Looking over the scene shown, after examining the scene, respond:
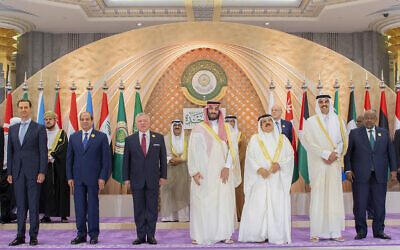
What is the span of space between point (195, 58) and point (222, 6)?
2.22 m

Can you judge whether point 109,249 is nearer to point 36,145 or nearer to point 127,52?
point 36,145

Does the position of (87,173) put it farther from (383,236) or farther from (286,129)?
(383,236)

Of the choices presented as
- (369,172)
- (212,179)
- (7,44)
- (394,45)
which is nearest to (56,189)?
(212,179)

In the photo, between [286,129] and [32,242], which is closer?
[32,242]

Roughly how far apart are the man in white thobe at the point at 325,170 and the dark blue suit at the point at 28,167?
8.72ft

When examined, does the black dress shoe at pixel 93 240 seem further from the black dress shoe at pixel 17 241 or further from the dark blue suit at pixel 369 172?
the dark blue suit at pixel 369 172

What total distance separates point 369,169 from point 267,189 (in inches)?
41.7

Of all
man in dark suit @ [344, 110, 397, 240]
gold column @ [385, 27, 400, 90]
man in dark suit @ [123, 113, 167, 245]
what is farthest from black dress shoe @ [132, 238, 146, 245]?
gold column @ [385, 27, 400, 90]

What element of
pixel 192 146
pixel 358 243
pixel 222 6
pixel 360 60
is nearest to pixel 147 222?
pixel 192 146

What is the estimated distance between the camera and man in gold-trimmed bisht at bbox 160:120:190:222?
5.84 meters

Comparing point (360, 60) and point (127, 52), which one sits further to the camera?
point (360, 60)

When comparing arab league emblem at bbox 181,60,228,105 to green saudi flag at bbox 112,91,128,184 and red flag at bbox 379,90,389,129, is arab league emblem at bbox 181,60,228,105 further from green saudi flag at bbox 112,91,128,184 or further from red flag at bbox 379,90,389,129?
red flag at bbox 379,90,389,129

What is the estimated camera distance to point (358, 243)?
436 centimetres

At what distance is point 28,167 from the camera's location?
4309 millimetres
